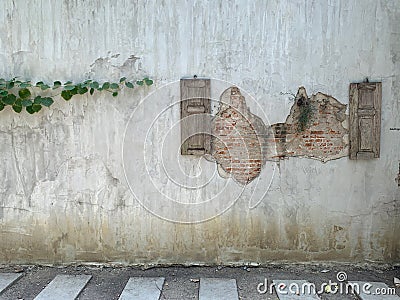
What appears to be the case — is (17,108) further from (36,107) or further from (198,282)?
(198,282)

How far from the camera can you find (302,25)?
13.1 ft

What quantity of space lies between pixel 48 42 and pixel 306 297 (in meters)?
3.45

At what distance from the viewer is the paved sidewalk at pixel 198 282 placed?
3.57 metres

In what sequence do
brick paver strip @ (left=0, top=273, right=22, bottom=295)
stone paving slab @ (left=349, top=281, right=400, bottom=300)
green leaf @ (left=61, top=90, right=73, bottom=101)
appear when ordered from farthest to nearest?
green leaf @ (left=61, top=90, right=73, bottom=101)
brick paver strip @ (left=0, top=273, right=22, bottom=295)
stone paving slab @ (left=349, top=281, right=400, bottom=300)

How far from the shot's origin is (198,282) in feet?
12.6

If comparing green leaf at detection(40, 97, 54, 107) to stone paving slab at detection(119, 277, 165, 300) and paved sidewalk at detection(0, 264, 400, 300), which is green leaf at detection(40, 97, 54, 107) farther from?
stone paving slab at detection(119, 277, 165, 300)

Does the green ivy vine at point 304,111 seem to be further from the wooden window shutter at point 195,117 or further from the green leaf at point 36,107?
the green leaf at point 36,107

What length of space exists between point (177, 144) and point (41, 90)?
1482 mm

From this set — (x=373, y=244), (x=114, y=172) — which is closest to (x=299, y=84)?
(x=373, y=244)

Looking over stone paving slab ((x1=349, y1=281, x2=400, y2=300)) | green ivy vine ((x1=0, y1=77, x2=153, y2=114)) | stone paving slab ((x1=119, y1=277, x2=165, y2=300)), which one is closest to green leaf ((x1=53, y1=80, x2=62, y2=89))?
green ivy vine ((x1=0, y1=77, x2=153, y2=114))

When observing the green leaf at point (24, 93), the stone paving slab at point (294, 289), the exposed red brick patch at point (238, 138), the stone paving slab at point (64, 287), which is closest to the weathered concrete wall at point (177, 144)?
the exposed red brick patch at point (238, 138)

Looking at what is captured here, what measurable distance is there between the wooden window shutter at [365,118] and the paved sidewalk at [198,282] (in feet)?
4.00

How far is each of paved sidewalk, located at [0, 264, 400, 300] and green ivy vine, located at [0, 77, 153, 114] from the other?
1.67m

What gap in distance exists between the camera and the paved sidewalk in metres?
3.57
